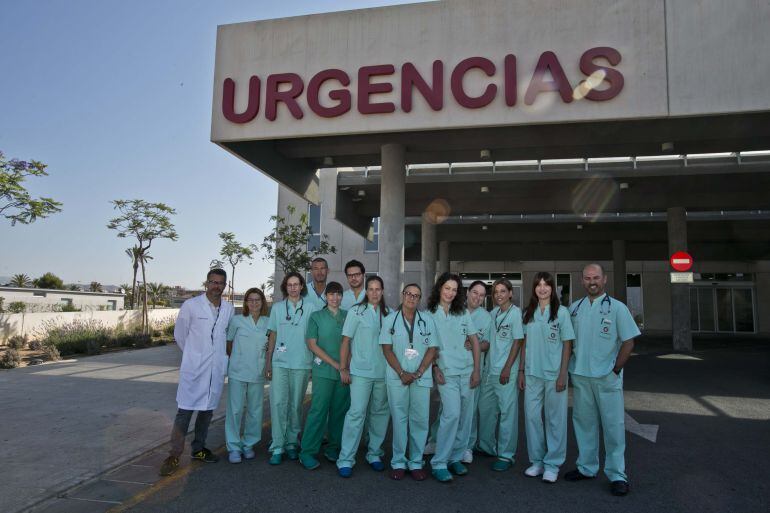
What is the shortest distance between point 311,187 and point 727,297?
2598cm

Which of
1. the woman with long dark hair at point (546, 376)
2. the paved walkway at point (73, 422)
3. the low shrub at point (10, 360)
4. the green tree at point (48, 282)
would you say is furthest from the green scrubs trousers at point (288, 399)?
the green tree at point (48, 282)

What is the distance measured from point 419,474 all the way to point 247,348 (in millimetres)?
2120

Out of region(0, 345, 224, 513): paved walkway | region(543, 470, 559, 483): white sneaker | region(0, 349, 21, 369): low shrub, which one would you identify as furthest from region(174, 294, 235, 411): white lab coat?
region(0, 349, 21, 369): low shrub

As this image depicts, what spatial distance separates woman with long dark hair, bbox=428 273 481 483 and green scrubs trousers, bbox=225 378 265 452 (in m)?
1.85

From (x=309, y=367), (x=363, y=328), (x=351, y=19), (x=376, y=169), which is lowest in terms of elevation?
(x=309, y=367)

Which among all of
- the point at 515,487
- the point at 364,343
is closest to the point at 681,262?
the point at 515,487

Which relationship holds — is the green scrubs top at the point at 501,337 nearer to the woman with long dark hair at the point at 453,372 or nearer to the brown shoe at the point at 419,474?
the woman with long dark hair at the point at 453,372

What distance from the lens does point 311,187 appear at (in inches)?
519

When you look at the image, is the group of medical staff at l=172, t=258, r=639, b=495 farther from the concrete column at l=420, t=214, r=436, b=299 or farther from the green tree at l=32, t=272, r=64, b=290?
the green tree at l=32, t=272, r=64, b=290

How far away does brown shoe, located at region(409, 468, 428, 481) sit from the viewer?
4520 millimetres

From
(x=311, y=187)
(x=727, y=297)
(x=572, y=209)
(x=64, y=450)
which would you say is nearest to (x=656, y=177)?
(x=572, y=209)

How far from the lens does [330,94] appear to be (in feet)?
29.7

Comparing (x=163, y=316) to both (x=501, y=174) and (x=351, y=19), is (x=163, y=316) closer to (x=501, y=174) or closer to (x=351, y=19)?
(x=501, y=174)

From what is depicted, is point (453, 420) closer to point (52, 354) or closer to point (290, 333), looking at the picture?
point (290, 333)
